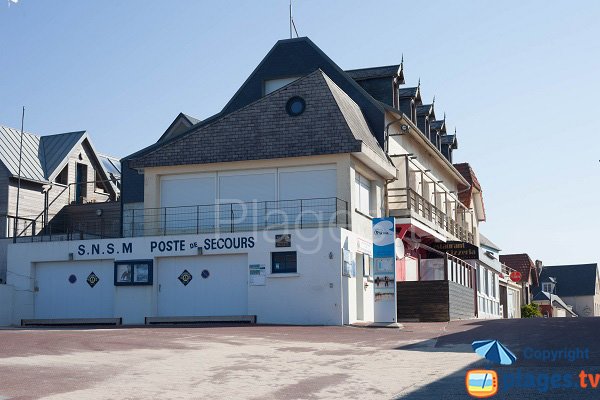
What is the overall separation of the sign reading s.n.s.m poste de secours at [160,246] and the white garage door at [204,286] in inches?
13.5

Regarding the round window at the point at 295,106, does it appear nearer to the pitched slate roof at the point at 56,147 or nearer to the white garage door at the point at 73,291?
the white garage door at the point at 73,291

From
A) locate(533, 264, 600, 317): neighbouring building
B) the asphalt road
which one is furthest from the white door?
locate(533, 264, 600, 317): neighbouring building

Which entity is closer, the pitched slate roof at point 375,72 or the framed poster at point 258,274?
the framed poster at point 258,274

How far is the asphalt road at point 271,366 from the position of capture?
1146 centimetres

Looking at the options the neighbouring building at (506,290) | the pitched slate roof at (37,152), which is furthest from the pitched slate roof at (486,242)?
the pitched slate roof at (37,152)

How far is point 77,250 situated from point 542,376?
20.3 metres

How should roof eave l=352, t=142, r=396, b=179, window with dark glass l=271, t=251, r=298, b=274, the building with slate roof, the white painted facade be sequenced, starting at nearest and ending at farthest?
the white painted facade
window with dark glass l=271, t=251, r=298, b=274
roof eave l=352, t=142, r=396, b=179
the building with slate roof

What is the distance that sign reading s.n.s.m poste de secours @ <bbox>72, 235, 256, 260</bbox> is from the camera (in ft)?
91.1

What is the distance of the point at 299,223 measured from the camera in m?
29.1

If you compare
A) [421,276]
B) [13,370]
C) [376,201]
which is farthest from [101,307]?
[13,370]

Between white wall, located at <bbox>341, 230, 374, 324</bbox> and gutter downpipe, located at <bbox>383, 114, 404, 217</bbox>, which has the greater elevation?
gutter downpipe, located at <bbox>383, 114, 404, 217</bbox>

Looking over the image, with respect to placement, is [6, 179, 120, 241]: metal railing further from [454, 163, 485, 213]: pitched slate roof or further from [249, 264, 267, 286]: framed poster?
[454, 163, 485, 213]: pitched slate roof

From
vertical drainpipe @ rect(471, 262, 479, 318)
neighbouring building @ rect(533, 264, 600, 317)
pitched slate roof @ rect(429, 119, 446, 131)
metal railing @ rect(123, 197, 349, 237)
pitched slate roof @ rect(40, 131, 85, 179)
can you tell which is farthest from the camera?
neighbouring building @ rect(533, 264, 600, 317)

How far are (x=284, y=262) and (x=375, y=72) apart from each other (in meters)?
11.9
